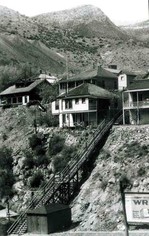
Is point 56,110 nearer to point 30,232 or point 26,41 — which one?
point 30,232

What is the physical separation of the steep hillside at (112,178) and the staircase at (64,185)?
50.6 inches

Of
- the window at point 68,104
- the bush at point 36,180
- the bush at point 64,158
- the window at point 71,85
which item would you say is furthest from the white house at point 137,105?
the window at point 71,85

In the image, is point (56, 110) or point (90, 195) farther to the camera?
point (56, 110)

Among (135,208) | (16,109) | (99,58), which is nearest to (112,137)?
(16,109)

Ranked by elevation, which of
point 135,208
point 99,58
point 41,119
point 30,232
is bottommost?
point 30,232

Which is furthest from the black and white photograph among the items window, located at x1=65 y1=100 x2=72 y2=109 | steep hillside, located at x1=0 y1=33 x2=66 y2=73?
steep hillside, located at x1=0 y1=33 x2=66 y2=73

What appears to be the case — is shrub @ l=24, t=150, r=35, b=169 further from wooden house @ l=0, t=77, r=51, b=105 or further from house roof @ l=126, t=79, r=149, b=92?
wooden house @ l=0, t=77, r=51, b=105

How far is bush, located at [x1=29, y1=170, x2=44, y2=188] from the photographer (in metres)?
69.9

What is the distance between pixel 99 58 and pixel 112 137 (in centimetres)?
12459

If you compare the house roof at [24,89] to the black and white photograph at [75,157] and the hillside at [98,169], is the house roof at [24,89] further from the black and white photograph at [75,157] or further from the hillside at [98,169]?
the hillside at [98,169]

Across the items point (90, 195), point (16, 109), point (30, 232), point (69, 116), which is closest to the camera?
point (30, 232)

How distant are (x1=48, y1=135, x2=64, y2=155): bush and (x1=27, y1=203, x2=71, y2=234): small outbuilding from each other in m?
17.5

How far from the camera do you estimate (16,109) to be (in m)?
93.8

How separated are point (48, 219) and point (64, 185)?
8795 mm
